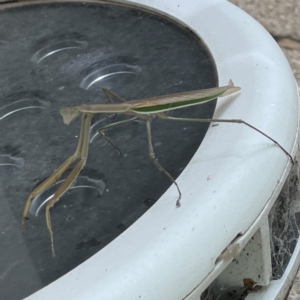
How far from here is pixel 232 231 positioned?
83cm

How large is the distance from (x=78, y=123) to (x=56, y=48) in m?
0.37

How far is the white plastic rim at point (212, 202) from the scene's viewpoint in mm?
764

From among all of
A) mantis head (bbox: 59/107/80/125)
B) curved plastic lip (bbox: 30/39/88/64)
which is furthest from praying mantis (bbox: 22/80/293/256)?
curved plastic lip (bbox: 30/39/88/64)

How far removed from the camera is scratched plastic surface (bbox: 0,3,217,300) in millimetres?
959

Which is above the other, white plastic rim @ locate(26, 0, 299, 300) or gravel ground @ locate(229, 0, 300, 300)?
white plastic rim @ locate(26, 0, 299, 300)

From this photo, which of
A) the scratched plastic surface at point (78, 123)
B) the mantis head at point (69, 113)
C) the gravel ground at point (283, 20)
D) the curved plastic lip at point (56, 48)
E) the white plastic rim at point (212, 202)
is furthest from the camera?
the gravel ground at point (283, 20)

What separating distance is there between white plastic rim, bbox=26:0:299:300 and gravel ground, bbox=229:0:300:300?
4.78ft

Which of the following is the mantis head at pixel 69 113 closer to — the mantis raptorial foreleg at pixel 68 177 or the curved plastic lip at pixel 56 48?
the mantis raptorial foreleg at pixel 68 177

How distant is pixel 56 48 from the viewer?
60.8 inches

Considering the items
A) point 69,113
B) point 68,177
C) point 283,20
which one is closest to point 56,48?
point 69,113

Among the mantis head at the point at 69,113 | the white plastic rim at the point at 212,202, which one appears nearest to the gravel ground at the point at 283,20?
the white plastic rim at the point at 212,202

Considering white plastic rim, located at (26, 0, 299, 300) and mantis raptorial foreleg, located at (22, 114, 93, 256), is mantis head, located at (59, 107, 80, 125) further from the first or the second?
white plastic rim, located at (26, 0, 299, 300)

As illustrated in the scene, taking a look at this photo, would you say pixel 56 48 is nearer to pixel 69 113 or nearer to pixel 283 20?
pixel 69 113

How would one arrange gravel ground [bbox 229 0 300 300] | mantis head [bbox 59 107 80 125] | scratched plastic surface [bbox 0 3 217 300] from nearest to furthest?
scratched plastic surface [bbox 0 3 217 300] < mantis head [bbox 59 107 80 125] < gravel ground [bbox 229 0 300 300]
